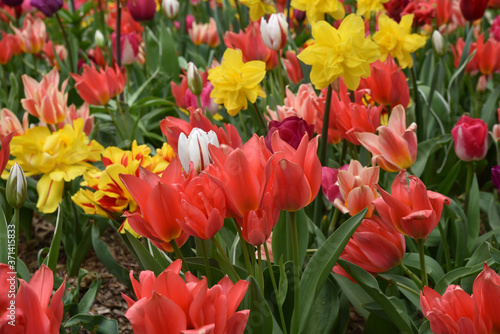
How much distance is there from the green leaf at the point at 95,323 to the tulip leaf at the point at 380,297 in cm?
45

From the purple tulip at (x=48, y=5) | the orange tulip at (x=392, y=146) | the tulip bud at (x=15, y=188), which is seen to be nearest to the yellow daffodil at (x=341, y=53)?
the orange tulip at (x=392, y=146)

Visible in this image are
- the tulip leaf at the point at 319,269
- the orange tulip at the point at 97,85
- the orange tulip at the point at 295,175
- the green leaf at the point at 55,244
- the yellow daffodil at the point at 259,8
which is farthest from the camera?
the yellow daffodil at the point at 259,8

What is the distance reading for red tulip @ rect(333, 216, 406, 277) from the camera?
0.93m

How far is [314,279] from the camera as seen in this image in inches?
37.0

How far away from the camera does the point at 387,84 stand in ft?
4.68

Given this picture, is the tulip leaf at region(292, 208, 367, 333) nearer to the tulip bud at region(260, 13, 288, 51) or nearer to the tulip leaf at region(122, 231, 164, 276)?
the tulip leaf at region(122, 231, 164, 276)

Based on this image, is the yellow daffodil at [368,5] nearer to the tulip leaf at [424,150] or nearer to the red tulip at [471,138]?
the tulip leaf at [424,150]

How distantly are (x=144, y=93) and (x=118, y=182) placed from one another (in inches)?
57.0

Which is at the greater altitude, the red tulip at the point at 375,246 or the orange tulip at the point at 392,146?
the orange tulip at the point at 392,146

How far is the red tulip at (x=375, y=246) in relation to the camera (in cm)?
93

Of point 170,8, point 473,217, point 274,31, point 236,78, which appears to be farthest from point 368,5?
point 170,8

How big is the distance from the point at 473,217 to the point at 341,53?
2.00 ft

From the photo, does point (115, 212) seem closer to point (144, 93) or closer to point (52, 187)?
point (52, 187)

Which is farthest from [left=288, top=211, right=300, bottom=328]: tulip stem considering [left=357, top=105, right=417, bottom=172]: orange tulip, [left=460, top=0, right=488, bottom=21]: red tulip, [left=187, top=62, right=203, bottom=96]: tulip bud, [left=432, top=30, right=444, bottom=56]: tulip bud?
[left=460, top=0, right=488, bottom=21]: red tulip
